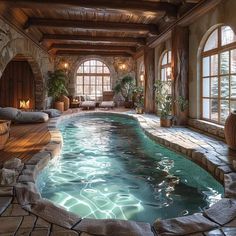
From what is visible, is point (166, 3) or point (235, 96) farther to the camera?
point (166, 3)

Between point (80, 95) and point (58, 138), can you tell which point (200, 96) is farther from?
point (80, 95)

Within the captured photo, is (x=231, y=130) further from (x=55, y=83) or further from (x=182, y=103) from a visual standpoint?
(x=55, y=83)

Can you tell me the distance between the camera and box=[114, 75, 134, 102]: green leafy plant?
13.5 meters

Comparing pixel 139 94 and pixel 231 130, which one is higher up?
pixel 139 94

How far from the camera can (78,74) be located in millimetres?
14453

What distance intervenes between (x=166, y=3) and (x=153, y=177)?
436cm

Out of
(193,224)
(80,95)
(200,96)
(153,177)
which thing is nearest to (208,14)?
(200,96)

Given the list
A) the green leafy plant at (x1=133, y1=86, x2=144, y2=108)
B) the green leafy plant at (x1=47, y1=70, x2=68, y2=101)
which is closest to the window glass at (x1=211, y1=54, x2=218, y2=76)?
the green leafy plant at (x1=133, y1=86, x2=144, y2=108)

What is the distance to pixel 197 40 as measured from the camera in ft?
21.3

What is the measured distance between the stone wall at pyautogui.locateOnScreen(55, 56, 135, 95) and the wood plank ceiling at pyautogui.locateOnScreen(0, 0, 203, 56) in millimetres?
2047

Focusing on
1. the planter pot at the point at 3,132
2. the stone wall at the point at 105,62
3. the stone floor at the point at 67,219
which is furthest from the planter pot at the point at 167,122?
the stone wall at the point at 105,62

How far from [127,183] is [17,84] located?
9.77 metres

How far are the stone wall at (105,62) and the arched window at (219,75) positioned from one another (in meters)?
8.25

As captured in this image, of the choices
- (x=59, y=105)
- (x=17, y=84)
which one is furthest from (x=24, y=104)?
(x=59, y=105)
